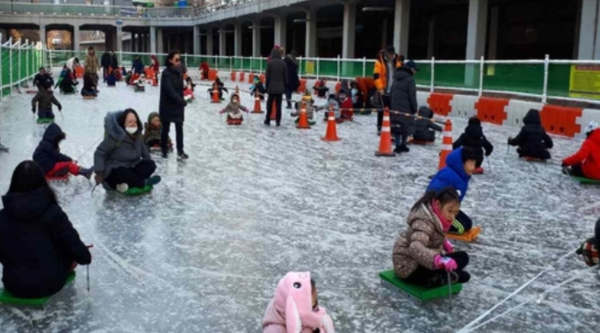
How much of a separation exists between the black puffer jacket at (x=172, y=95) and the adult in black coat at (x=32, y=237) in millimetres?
5797

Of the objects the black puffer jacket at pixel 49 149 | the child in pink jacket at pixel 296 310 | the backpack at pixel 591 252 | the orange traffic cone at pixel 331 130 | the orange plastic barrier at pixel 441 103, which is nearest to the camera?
the child in pink jacket at pixel 296 310

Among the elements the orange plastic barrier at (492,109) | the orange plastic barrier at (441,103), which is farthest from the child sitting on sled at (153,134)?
the orange plastic barrier at (441,103)

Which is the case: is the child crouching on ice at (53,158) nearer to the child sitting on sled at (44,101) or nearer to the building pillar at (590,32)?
the child sitting on sled at (44,101)

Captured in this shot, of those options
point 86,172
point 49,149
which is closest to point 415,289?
point 86,172

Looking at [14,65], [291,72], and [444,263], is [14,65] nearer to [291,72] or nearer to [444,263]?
[291,72]

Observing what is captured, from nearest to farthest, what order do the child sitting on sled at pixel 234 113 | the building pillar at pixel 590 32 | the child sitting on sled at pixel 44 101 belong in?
1. the child sitting on sled at pixel 44 101
2. the child sitting on sled at pixel 234 113
3. the building pillar at pixel 590 32

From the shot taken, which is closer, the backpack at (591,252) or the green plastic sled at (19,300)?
the green plastic sled at (19,300)

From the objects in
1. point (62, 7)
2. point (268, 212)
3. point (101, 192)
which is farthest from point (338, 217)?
point (62, 7)

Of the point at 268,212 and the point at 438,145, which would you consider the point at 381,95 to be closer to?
the point at 438,145

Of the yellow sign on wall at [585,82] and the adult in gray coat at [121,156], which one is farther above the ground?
the yellow sign on wall at [585,82]

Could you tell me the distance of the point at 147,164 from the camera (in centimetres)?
802

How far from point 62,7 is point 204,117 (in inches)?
2238

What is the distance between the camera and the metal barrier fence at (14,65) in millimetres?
21953

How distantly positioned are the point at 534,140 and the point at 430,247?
703 centimetres
